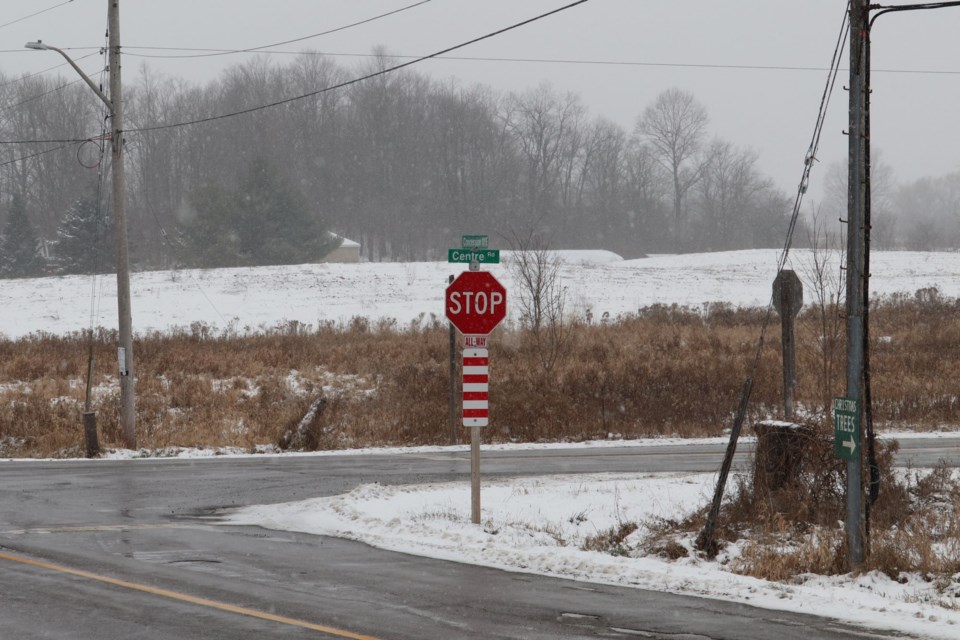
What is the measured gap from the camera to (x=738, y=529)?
1141 cm

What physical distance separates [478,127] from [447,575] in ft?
312

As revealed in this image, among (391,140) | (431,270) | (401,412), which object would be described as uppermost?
(391,140)

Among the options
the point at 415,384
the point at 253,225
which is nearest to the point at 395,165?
the point at 253,225

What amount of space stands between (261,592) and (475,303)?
14.6 ft

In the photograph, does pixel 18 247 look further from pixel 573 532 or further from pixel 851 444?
pixel 851 444

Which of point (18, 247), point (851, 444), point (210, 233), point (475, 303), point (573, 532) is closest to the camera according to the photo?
point (851, 444)

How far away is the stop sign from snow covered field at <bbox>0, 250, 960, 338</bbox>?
92.9ft

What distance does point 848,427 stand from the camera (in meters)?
9.55

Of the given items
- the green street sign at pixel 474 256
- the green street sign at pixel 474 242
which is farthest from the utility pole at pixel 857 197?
the green street sign at pixel 474 242

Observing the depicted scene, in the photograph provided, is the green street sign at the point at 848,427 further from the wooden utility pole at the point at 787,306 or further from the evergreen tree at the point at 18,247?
the evergreen tree at the point at 18,247

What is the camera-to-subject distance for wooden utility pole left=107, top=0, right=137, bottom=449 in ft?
75.6

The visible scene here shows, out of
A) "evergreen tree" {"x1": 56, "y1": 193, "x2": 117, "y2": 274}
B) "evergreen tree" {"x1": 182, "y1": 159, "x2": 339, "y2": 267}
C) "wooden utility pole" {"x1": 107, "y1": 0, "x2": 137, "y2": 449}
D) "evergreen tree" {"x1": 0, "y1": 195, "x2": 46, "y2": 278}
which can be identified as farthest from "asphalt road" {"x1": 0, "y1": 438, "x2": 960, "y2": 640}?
"evergreen tree" {"x1": 0, "y1": 195, "x2": 46, "y2": 278}

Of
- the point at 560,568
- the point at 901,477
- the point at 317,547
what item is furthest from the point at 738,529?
the point at 317,547

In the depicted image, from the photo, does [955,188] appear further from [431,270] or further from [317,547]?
[317,547]
